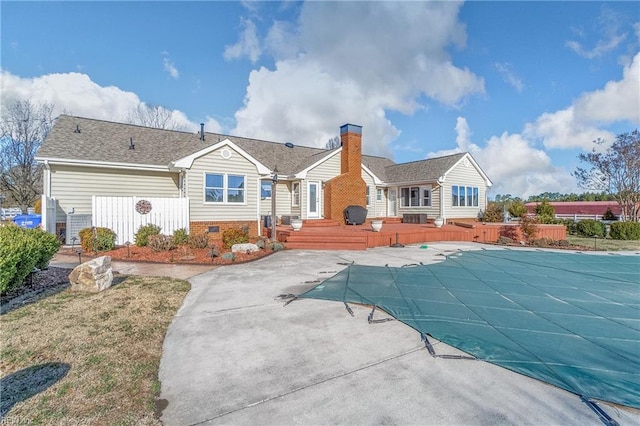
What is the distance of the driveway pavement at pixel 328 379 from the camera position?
2418 mm

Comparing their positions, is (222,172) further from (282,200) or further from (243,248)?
(282,200)

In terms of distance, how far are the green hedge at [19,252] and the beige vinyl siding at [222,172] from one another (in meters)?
6.63

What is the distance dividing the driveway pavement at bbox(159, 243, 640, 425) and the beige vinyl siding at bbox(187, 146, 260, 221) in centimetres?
899

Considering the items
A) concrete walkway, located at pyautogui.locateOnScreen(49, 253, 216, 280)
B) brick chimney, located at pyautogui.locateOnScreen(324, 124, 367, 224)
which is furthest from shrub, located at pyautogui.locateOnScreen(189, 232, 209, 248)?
brick chimney, located at pyautogui.locateOnScreen(324, 124, 367, 224)

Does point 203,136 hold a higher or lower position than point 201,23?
lower

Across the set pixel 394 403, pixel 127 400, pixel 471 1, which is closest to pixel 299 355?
pixel 394 403

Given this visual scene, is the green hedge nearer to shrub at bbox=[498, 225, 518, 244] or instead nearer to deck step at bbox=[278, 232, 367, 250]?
deck step at bbox=[278, 232, 367, 250]

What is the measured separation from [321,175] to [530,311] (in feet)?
46.3

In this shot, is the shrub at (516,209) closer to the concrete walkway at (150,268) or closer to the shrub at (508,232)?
the shrub at (508,232)

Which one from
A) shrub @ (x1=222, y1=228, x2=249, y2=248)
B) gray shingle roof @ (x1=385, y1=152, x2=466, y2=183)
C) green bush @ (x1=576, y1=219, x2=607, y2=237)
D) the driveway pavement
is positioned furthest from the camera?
gray shingle roof @ (x1=385, y1=152, x2=466, y2=183)

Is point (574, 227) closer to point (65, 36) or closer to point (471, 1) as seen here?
point (471, 1)

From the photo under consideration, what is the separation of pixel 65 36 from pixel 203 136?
6821 mm

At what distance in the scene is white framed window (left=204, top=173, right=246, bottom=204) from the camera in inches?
531

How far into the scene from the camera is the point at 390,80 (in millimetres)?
21156
